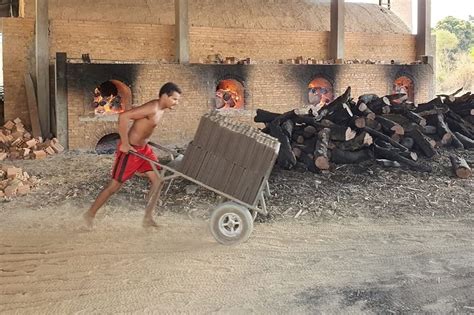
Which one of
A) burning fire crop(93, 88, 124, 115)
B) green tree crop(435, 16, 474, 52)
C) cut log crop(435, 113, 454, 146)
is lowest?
cut log crop(435, 113, 454, 146)

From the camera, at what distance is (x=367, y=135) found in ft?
25.5

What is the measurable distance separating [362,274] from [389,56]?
1455 cm

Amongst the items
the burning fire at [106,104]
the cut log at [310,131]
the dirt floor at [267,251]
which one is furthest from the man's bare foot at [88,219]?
the burning fire at [106,104]

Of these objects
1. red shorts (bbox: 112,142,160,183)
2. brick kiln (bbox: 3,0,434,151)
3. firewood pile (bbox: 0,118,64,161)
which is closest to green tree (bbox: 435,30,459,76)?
brick kiln (bbox: 3,0,434,151)

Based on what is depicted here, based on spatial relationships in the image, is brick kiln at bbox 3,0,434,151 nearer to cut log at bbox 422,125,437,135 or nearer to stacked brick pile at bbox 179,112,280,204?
cut log at bbox 422,125,437,135

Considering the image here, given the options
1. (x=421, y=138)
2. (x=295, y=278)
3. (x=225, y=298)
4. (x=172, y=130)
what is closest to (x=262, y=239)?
(x=295, y=278)

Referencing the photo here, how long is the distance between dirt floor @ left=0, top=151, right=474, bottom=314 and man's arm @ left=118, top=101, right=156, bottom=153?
1032 mm

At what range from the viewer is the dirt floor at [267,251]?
3.50 m

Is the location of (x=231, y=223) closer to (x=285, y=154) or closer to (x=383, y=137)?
(x=285, y=154)

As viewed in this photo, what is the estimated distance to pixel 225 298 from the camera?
355 centimetres

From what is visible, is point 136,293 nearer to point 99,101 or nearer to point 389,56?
point 99,101

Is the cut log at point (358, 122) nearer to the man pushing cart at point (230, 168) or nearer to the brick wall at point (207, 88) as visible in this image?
the man pushing cart at point (230, 168)

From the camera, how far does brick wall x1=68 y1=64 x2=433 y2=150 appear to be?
11.9 m

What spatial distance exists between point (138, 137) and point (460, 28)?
35.1 metres
